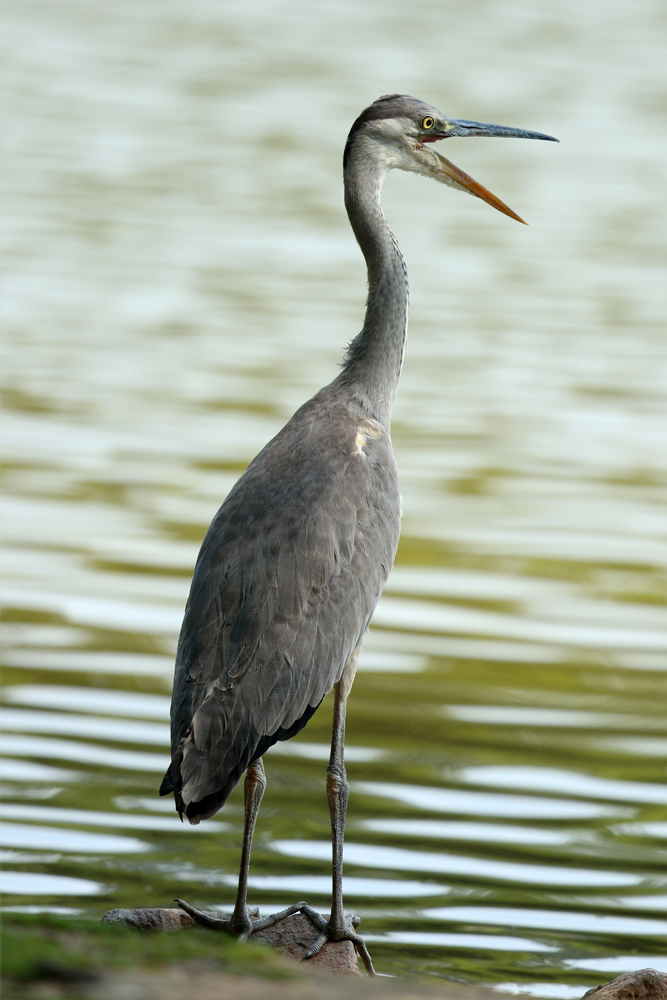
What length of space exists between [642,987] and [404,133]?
3.63m

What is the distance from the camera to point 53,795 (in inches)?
290

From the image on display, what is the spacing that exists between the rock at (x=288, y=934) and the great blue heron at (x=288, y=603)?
Result: 0.04 metres

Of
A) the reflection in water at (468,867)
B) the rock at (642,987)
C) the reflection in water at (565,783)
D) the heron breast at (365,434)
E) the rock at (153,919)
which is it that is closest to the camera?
the rock at (642,987)

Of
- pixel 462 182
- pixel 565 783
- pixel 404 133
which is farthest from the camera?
pixel 565 783

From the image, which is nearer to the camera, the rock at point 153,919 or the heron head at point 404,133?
the rock at point 153,919

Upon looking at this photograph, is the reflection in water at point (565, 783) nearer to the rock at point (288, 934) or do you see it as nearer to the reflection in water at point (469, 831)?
the reflection in water at point (469, 831)

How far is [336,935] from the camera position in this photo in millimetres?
5645

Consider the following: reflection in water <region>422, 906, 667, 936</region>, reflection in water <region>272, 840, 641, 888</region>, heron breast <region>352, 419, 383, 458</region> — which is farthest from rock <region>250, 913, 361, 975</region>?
heron breast <region>352, 419, 383, 458</region>

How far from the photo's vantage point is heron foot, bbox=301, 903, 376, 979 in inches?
221

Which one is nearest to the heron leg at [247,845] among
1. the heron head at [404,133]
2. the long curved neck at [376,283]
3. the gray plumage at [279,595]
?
the gray plumage at [279,595]

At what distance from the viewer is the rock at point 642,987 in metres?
5.15

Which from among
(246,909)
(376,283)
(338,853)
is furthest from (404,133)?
(246,909)

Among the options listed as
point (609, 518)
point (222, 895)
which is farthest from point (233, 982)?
point (609, 518)

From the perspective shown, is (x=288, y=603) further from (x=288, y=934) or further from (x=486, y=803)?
(x=486, y=803)
